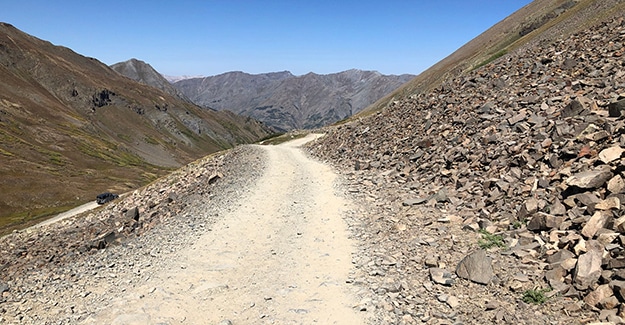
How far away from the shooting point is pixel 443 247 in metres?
14.1

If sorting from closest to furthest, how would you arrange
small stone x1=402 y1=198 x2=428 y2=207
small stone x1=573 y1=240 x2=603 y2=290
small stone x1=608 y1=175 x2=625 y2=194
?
small stone x1=573 y1=240 x2=603 y2=290, small stone x1=608 y1=175 x2=625 y2=194, small stone x1=402 y1=198 x2=428 y2=207

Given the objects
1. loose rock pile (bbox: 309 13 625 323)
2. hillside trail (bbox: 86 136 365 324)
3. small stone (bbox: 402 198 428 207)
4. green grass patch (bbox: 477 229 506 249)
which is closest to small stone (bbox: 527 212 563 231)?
loose rock pile (bbox: 309 13 625 323)

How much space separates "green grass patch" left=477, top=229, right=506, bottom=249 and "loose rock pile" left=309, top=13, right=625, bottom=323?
0.87ft

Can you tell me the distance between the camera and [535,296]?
1008 centimetres

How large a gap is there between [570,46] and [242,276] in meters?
32.8

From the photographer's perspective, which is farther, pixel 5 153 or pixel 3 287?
pixel 5 153

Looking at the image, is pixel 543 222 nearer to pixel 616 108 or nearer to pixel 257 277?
pixel 616 108

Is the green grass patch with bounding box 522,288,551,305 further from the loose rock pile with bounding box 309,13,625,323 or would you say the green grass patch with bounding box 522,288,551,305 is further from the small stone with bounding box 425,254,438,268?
the small stone with bounding box 425,254,438,268

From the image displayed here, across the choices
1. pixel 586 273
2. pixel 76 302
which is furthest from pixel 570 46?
pixel 76 302

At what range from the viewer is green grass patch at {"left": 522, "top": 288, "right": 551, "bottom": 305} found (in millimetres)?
9898

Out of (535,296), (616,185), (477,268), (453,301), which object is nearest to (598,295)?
(535,296)

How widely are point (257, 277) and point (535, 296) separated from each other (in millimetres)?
8710

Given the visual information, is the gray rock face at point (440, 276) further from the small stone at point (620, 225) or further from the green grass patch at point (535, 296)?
the small stone at point (620, 225)

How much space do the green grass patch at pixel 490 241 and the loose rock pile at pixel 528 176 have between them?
0.87ft
